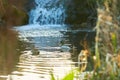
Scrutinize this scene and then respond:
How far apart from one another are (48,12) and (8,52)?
9903 millimetres

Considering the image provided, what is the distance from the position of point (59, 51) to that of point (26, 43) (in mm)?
1882

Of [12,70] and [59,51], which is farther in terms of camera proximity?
[59,51]

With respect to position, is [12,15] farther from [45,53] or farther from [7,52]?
[45,53]

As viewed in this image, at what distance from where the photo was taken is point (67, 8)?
63.9 ft

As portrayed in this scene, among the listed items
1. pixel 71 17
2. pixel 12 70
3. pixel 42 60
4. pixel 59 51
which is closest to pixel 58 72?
pixel 12 70

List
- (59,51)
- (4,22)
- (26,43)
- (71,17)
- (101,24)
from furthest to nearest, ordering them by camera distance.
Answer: (71,17) < (4,22) < (26,43) < (59,51) < (101,24)

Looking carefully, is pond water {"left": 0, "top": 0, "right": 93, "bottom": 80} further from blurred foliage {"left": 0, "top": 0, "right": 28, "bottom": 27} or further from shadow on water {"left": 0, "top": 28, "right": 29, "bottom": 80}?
blurred foliage {"left": 0, "top": 0, "right": 28, "bottom": 27}

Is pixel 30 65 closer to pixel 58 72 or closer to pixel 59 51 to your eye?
pixel 58 72

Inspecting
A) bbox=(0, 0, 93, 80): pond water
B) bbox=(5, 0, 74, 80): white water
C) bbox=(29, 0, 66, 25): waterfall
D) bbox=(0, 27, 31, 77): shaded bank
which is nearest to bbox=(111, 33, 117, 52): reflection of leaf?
bbox=(0, 0, 93, 80): pond water

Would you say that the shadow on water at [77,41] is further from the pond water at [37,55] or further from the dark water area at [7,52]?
the dark water area at [7,52]

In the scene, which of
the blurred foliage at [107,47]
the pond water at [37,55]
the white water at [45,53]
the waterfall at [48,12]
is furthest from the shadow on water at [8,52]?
the waterfall at [48,12]

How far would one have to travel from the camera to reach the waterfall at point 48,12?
19.0 metres

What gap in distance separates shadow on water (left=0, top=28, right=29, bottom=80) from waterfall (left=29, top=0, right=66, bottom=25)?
4.78 m

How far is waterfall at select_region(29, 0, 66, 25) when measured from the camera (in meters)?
19.0
